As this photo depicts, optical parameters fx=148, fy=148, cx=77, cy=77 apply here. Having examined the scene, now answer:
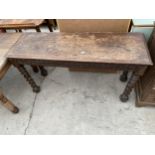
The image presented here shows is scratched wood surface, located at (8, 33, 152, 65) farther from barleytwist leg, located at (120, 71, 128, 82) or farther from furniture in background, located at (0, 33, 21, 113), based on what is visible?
barleytwist leg, located at (120, 71, 128, 82)

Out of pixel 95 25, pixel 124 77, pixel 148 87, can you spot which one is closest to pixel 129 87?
pixel 148 87

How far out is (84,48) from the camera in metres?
1.15

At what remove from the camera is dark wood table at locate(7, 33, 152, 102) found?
1056 mm

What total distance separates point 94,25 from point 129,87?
639 mm

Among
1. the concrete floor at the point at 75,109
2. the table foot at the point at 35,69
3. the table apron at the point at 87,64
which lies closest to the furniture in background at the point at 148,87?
the concrete floor at the point at 75,109

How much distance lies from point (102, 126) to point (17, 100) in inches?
36.3

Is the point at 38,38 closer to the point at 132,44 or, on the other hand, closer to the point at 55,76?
the point at 55,76

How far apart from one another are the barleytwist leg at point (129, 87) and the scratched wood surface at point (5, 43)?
40.6 inches

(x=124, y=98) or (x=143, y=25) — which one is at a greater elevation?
(x=143, y=25)

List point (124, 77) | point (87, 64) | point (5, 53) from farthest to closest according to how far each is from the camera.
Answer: point (124, 77) < point (5, 53) < point (87, 64)

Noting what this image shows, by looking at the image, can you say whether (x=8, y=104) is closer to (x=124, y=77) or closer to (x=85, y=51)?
(x=85, y=51)

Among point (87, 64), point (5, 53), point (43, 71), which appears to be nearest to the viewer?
point (87, 64)

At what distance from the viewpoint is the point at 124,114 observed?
1409 millimetres
